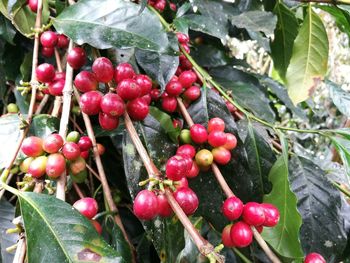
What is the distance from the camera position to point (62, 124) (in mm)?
469

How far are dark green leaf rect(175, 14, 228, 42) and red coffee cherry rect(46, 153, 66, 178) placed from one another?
400mm

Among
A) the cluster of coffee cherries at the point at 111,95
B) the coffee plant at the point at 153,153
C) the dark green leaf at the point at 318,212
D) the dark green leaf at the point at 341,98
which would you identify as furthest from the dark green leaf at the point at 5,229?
the dark green leaf at the point at 341,98

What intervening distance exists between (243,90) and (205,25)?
18cm

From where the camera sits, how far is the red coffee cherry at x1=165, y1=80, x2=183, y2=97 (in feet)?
1.97

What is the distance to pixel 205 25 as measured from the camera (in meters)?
0.72

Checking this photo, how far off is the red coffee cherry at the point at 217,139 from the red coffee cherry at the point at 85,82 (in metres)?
0.20

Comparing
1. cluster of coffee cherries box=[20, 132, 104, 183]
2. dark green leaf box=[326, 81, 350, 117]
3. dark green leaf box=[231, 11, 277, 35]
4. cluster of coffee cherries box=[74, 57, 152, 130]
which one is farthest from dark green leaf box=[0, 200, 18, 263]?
dark green leaf box=[326, 81, 350, 117]

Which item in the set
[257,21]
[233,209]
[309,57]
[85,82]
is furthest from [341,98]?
[85,82]

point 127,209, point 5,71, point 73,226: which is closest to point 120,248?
point 73,226

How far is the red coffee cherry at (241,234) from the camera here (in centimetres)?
45

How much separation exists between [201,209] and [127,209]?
0.82 ft

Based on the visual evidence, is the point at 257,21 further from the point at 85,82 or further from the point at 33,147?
the point at 33,147

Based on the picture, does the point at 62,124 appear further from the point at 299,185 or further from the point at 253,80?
the point at 253,80

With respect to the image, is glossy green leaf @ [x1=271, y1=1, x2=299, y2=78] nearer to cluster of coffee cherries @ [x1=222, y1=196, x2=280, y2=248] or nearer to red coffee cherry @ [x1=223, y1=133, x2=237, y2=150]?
red coffee cherry @ [x1=223, y1=133, x2=237, y2=150]
